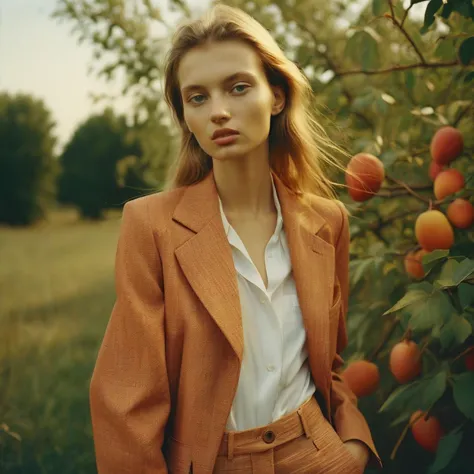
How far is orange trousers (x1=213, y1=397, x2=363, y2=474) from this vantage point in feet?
5.01

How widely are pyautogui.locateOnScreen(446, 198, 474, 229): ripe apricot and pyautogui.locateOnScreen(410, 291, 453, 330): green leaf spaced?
311 millimetres

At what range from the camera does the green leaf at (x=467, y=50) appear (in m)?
1.83

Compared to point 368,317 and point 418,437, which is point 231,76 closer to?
point 368,317

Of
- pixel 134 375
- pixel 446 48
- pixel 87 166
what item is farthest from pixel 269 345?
pixel 87 166

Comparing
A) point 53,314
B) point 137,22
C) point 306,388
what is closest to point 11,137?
point 53,314

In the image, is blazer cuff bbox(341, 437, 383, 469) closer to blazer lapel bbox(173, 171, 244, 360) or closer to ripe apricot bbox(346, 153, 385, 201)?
blazer lapel bbox(173, 171, 244, 360)

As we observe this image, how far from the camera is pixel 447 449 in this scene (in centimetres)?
183

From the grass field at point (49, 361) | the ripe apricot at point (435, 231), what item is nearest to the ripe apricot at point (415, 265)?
the ripe apricot at point (435, 231)

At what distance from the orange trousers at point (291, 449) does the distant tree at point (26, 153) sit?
35021mm

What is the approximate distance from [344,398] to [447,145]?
2.58 ft

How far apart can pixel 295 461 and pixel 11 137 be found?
1525 inches

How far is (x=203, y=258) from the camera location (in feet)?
5.22

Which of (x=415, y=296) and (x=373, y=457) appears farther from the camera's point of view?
(x=373, y=457)

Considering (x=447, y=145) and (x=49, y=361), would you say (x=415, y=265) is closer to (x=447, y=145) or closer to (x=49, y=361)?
(x=447, y=145)
